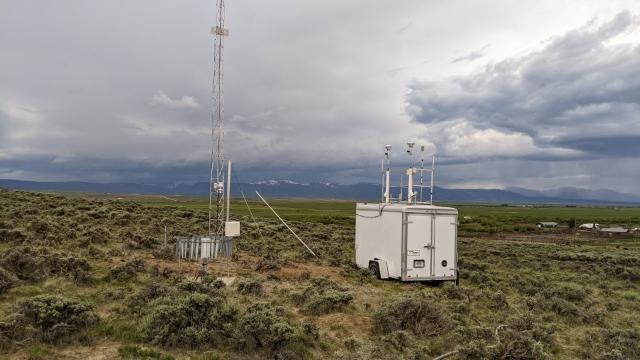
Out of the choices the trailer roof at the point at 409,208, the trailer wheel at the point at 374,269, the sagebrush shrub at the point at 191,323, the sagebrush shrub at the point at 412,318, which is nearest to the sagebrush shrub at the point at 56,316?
the sagebrush shrub at the point at 191,323

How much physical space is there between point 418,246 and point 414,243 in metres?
0.18

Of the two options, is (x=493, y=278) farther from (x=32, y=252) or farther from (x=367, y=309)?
(x=32, y=252)

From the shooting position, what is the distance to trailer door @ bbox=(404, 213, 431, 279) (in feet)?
Result: 50.2

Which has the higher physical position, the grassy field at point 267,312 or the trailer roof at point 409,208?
the trailer roof at point 409,208

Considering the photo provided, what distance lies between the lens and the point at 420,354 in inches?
360

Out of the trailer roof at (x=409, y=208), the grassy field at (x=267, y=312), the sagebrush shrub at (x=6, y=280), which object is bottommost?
the grassy field at (x=267, y=312)

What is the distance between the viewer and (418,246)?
Answer: 15.4 meters

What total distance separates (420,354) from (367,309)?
117 inches

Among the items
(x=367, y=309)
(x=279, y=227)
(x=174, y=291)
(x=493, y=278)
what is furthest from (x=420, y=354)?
(x=279, y=227)

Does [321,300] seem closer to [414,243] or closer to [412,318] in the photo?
[412,318]

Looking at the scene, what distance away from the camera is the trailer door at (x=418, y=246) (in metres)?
15.3

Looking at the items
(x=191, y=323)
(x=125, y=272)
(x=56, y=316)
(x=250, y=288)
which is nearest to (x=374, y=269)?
(x=250, y=288)

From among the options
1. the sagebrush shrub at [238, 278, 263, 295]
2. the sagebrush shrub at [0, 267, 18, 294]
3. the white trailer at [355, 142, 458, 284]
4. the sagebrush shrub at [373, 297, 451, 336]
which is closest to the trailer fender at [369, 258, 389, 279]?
the white trailer at [355, 142, 458, 284]

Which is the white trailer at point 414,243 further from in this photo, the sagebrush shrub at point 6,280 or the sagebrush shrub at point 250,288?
the sagebrush shrub at point 6,280
